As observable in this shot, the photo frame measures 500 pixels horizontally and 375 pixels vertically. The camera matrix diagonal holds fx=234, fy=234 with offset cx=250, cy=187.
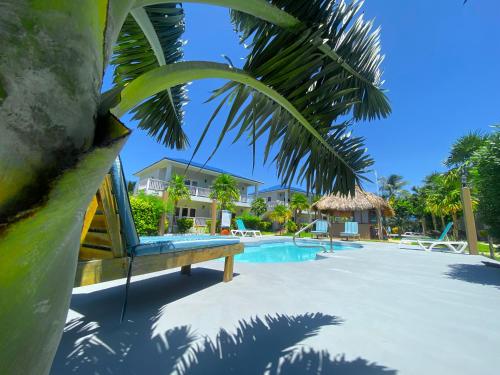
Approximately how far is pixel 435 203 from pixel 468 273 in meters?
23.3

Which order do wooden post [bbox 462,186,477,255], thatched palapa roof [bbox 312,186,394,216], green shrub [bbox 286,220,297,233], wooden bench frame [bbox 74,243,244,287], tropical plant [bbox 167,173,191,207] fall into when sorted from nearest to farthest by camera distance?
wooden bench frame [bbox 74,243,244,287] < wooden post [bbox 462,186,477,255] < tropical plant [bbox 167,173,191,207] < thatched palapa roof [bbox 312,186,394,216] < green shrub [bbox 286,220,297,233]

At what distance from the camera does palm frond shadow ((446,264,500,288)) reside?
16.7 feet

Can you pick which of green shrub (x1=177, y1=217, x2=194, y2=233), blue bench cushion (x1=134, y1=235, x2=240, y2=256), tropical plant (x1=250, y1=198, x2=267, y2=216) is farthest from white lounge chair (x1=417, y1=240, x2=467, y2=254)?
→ tropical plant (x1=250, y1=198, x2=267, y2=216)

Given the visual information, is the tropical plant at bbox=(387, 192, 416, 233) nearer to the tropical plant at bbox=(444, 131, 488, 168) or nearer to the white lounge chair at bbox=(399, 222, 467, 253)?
the white lounge chair at bbox=(399, 222, 467, 253)

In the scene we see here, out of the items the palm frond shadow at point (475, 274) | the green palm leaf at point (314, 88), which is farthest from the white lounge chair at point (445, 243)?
the green palm leaf at point (314, 88)

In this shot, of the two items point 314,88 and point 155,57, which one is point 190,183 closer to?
point 155,57

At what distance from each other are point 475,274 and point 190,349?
7092mm

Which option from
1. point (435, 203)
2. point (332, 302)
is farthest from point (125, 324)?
point (435, 203)

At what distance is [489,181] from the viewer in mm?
→ 5738

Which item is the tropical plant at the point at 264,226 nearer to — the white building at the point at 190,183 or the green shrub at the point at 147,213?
the white building at the point at 190,183

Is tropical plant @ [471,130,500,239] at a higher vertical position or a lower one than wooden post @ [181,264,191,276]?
higher

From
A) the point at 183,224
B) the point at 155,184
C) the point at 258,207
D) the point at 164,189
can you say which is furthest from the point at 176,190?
the point at 258,207

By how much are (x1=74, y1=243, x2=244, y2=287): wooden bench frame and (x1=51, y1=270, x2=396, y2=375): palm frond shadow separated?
1.94 ft

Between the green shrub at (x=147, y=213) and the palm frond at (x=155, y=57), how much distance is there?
9811mm
